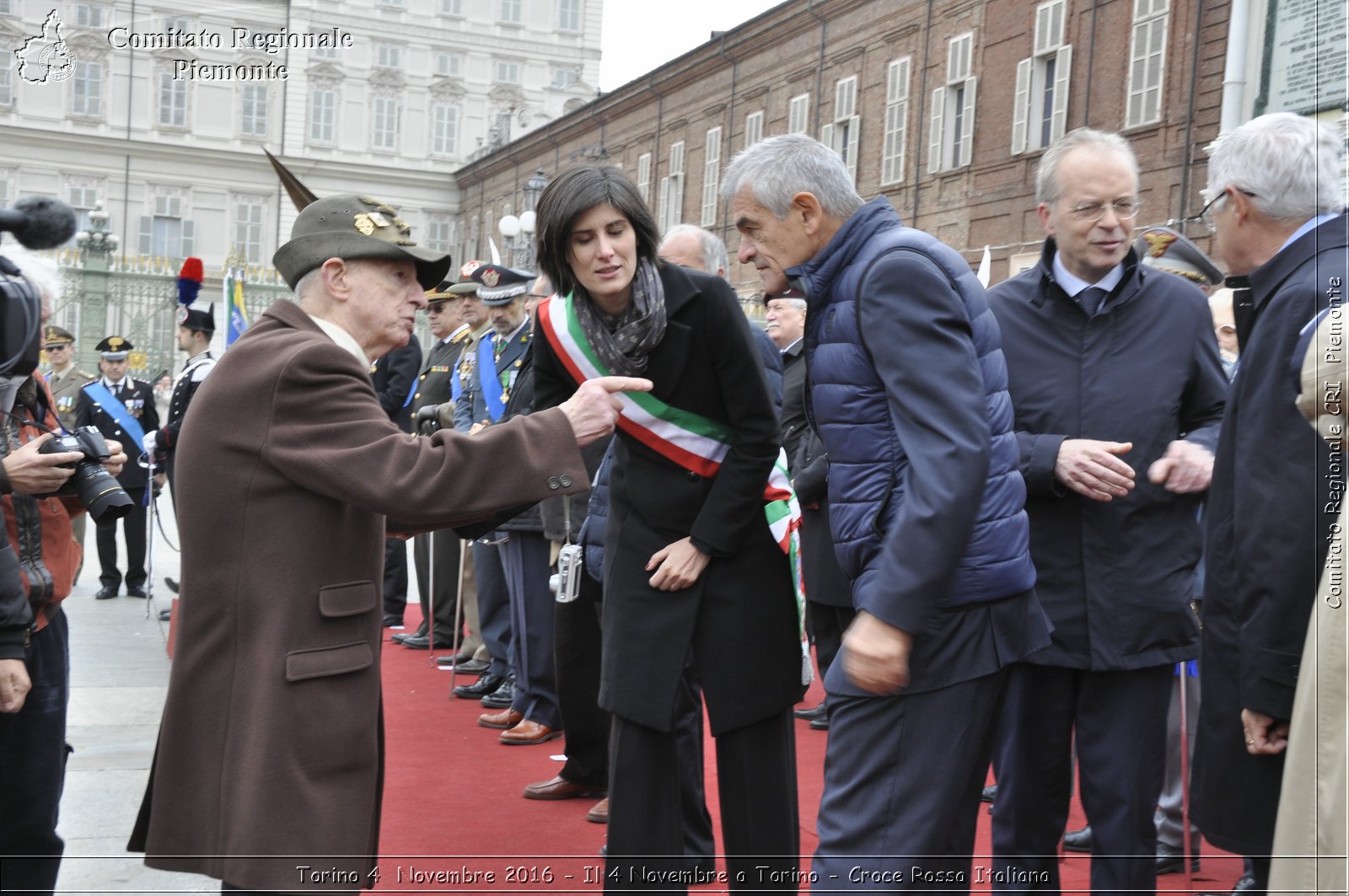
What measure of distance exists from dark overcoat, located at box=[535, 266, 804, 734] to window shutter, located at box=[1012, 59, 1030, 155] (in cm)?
1832

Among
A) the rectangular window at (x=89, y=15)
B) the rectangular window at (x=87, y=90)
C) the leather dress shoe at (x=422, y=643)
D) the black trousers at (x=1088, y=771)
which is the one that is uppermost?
the rectangular window at (x=89, y=15)

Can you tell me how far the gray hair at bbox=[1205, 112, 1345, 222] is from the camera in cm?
295

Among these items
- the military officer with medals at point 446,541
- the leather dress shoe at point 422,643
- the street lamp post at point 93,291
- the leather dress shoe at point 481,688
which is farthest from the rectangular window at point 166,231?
the leather dress shoe at point 481,688

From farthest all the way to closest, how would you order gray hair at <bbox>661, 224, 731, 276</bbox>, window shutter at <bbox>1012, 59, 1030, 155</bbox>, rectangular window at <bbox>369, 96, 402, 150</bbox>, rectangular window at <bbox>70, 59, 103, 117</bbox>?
rectangular window at <bbox>369, 96, 402, 150</bbox> < rectangular window at <bbox>70, 59, 103, 117</bbox> < window shutter at <bbox>1012, 59, 1030, 155</bbox> < gray hair at <bbox>661, 224, 731, 276</bbox>

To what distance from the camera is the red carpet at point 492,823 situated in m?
4.27

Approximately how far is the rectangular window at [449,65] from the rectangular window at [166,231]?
10.5 metres

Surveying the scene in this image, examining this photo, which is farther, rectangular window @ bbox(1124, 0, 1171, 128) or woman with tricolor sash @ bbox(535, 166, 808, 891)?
rectangular window @ bbox(1124, 0, 1171, 128)

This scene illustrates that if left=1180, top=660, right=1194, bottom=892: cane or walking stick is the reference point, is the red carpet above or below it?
below

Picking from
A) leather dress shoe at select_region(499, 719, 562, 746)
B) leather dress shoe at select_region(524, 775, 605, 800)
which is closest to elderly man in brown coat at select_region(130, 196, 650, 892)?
leather dress shoe at select_region(524, 775, 605, 800)

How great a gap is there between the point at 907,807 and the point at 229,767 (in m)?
1.38

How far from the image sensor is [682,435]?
11.8 ft

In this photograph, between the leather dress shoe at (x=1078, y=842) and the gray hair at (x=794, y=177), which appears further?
the leather dress shoe at (x=1078, y=842)

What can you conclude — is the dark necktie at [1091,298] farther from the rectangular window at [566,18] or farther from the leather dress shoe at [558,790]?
the rectangular window at [566,18]

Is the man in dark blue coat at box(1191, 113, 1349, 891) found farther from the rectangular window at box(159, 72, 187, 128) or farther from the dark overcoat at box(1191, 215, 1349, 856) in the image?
the rectangular window at box(159, 72, 187, 128)
